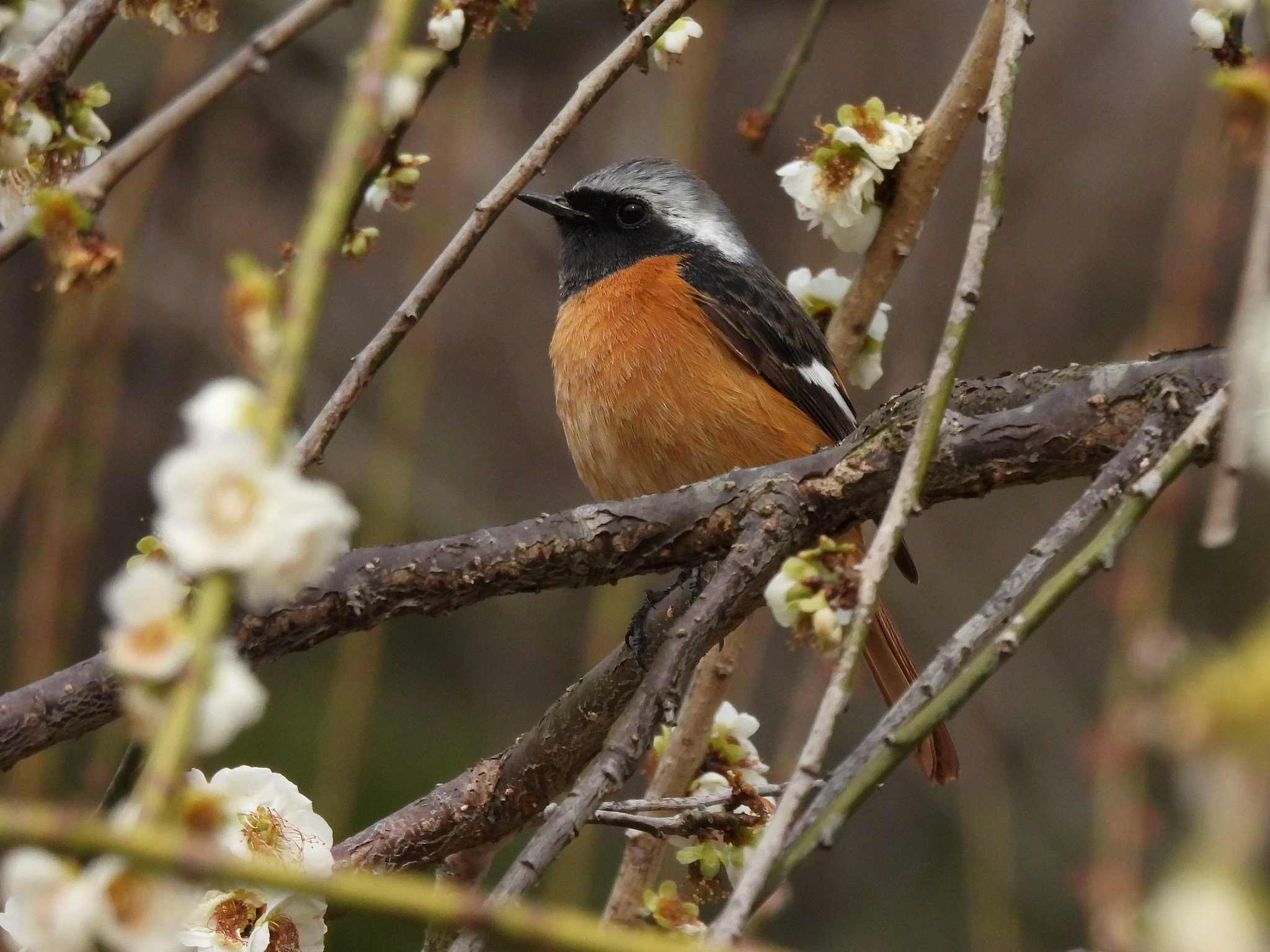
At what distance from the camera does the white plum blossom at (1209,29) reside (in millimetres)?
2318

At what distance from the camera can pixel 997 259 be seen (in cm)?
724

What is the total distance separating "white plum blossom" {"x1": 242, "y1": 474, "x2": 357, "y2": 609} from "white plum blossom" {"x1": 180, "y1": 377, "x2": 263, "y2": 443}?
44 mm

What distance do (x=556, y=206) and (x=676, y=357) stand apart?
2.59 feet

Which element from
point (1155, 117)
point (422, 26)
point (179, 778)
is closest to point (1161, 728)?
point (179, 778)

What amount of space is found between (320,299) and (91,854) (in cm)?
41

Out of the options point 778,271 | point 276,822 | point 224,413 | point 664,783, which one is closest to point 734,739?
point 664,783

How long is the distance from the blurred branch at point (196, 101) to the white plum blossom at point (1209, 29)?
4.84ft

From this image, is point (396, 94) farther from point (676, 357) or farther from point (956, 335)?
point (676, 357)

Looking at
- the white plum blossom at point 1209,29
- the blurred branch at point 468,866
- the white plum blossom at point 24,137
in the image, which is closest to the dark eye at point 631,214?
the blurred branch at point 468,866

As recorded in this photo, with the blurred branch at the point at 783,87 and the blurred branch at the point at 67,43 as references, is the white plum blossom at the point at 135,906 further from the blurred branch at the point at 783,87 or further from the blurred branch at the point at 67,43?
the blurred branch at the point at 783,87

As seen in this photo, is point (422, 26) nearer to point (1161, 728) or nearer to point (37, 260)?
point (37, 260)

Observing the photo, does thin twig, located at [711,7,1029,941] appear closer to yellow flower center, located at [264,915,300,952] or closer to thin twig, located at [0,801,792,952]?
thin twig, located at [0,801,792,952]

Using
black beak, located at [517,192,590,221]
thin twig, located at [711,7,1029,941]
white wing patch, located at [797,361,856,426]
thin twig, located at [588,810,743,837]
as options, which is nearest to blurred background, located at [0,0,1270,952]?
black beak, located at [517,192,590,221]

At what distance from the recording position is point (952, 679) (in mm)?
1581
